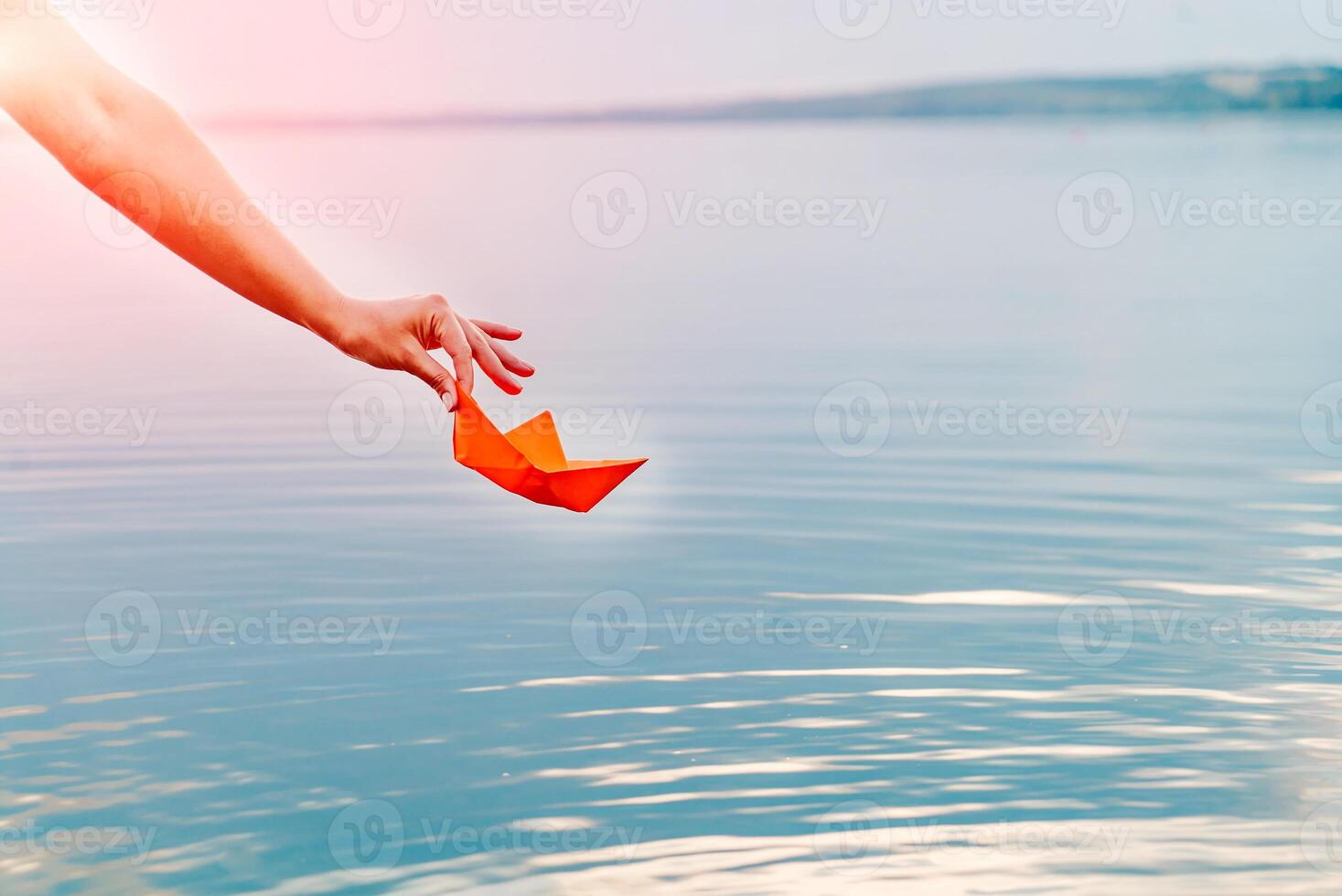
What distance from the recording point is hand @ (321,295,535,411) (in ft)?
10.5

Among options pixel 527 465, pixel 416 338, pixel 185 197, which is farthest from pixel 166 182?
pixel 527 465

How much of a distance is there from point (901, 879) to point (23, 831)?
1939 mm

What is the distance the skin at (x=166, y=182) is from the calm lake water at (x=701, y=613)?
121 centimetres

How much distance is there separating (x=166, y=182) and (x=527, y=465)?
0.85 m

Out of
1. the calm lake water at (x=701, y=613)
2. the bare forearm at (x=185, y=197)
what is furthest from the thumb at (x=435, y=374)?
the calm lake water at (x=701, y=613)

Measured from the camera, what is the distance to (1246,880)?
3719mm

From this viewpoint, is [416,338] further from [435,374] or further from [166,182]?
[166,182]

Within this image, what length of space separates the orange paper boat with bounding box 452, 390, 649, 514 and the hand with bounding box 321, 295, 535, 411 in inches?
2.3

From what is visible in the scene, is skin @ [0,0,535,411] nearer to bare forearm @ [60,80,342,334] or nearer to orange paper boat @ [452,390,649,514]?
bare forearm @ [60,80,342,334]

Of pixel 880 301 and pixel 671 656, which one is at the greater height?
pixel 880 301

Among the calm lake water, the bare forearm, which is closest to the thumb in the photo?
the bare forearm

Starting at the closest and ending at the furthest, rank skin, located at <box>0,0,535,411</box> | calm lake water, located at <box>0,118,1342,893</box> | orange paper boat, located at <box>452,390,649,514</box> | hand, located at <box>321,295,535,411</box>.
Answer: skin, located at <box>0,0,535,411</box> < hand, located at <box>321,295,535,411</box> < orange paper boat, located at <box>452,390,649,514</box> < calm lake water, located at <box>0,118,1342,893</box>

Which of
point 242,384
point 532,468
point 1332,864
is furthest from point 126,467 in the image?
point 1332,864

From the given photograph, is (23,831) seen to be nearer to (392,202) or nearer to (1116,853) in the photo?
(1116,853)
